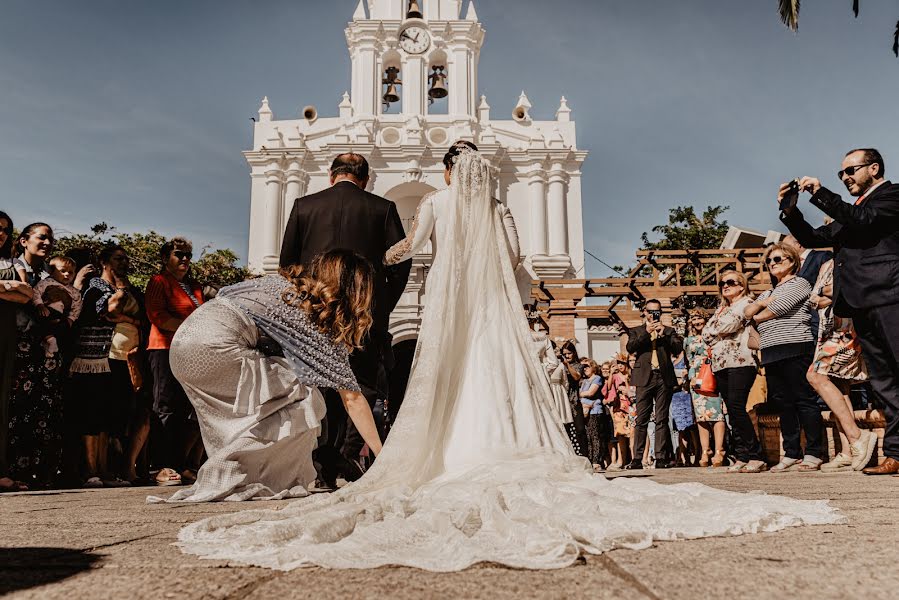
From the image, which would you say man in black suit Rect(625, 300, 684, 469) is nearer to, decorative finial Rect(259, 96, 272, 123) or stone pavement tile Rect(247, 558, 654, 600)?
stone pavement tile Rect(247, 558, 654, 600)

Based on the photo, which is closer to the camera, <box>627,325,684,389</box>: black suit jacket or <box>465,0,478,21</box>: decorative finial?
<box>627,325,684,389</box>: black suit jacket

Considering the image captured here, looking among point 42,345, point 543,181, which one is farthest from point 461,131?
point 42,345

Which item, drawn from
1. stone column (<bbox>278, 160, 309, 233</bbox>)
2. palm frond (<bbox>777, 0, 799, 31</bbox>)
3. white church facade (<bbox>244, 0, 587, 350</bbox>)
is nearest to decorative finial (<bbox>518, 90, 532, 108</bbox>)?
white church facade (<bbox>244, 0, 587, 350</bbox>)

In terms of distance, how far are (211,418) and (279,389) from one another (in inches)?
15.6

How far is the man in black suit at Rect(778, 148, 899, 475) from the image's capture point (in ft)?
14.6

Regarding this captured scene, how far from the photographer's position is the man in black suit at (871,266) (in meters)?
4.45

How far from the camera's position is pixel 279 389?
3.80m

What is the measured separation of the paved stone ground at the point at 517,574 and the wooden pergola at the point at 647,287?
14.4 m

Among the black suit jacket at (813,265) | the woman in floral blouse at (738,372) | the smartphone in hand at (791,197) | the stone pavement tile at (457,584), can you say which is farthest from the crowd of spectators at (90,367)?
the black suit jacket at (813,265)

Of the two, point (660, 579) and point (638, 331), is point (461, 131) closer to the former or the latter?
point (638, 331)

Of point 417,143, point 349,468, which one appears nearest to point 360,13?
point 417,143

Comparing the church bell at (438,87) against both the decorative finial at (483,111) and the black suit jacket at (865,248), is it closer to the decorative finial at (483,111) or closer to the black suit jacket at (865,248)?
the decorative finial at (483,111)

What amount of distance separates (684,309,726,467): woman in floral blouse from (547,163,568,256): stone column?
21749mm

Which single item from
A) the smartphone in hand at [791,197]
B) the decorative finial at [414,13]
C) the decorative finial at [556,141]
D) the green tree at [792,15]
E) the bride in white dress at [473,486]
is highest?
the decorative finial at [414,13]
